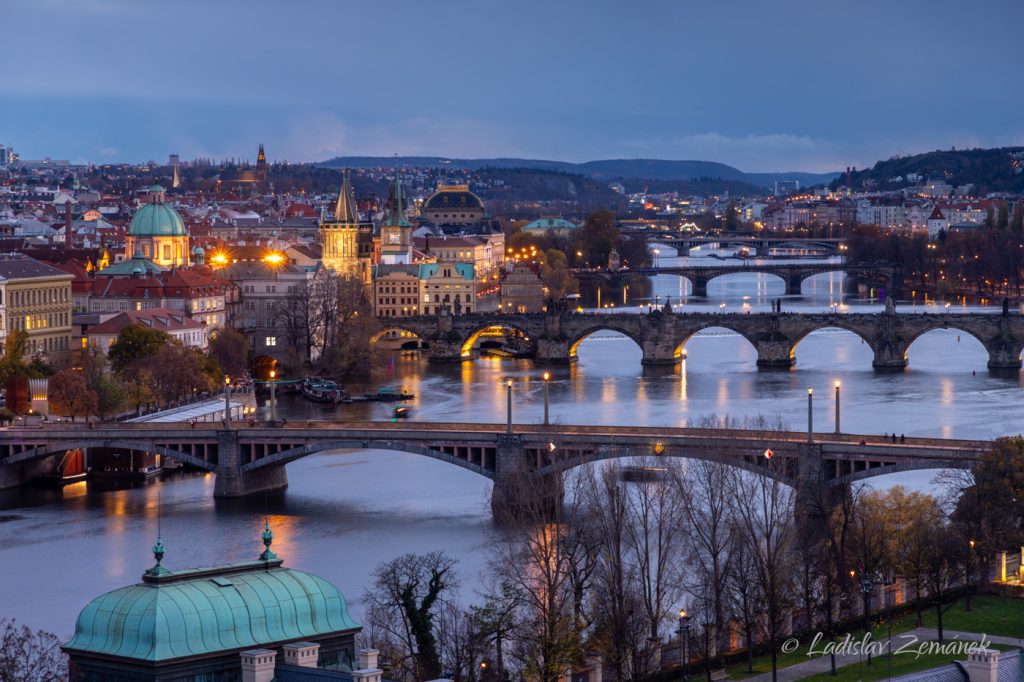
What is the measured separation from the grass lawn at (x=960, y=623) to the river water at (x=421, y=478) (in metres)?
5.26

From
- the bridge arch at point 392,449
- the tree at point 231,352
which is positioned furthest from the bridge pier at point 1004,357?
the bridge arch at point 392,449

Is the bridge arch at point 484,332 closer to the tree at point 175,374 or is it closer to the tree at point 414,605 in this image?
the tree at point 175,374

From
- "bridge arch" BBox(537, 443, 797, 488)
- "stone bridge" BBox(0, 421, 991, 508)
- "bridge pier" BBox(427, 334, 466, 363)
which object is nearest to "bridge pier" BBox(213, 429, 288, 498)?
"stone bridge" BBox(0, 421, 991, 508)

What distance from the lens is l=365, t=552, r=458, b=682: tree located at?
23.5 meters

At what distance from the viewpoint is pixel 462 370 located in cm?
6328

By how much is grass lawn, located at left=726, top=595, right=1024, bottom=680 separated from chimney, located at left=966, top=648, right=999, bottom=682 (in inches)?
189

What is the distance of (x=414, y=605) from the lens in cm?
2444

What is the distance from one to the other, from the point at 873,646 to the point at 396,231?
221 ft

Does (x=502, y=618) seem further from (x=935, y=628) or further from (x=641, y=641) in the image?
(x=935, y=628)

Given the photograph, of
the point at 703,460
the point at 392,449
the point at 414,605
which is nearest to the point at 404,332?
the point at 392,449

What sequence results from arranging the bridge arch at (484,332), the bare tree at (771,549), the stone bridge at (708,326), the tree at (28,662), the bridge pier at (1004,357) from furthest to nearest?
1. the bridge arch at (484,332)
2. the stone bridge at (708,326)
3. the bridge pier at (1004,357)
4. the bare tree at (771,549)
5. the tree at (28,662)

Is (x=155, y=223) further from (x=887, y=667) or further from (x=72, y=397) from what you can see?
(x=887, y=667)

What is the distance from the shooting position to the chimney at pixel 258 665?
1723 centimetres

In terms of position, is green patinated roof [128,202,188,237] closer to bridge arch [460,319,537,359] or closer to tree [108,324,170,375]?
bridge arch [460,319,537,359]
